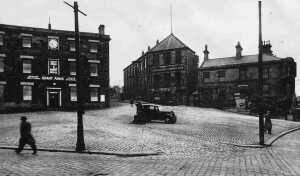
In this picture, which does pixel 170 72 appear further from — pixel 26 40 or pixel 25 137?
pixel 25 137

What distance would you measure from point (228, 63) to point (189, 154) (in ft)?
112

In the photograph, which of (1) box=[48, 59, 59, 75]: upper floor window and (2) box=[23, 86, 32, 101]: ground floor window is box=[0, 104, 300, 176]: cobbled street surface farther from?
(1) box=[48, 59, 59, 75]: upper floor window

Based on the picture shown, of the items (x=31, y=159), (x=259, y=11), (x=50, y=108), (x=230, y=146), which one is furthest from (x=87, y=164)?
(x=50, y=108)

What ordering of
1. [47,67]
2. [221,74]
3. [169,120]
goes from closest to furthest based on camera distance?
[169,120] < [47,67] < [221,74]

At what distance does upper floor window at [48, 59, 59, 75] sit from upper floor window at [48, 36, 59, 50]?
1.39 m

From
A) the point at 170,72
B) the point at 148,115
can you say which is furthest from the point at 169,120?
the point at 170,72

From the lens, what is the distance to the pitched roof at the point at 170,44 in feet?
148

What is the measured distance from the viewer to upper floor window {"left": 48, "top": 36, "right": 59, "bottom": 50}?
33156 mm

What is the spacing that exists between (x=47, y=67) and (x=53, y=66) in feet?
2.05

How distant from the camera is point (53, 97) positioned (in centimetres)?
3316

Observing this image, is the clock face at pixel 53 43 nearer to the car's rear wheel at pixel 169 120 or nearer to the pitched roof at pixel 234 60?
the car's rear wheel at pixel 169 120

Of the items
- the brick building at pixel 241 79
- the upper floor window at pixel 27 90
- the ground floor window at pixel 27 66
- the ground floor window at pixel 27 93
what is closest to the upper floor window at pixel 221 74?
the brick building at pixel 241 79

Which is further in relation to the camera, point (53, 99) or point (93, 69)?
point (93, 69)

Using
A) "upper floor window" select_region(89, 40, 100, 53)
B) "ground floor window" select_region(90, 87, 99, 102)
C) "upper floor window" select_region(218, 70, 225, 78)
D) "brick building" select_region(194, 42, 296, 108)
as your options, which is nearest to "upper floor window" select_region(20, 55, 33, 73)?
→ "upper floor window" select_region(89, 40, 100, 53)
